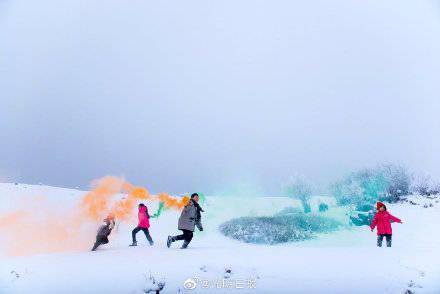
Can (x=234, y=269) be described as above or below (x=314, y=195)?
below

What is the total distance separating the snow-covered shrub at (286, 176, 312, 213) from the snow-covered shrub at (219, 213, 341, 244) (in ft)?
11.1

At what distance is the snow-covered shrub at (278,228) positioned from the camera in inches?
818

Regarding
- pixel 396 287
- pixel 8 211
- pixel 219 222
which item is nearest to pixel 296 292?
pixel 396 287

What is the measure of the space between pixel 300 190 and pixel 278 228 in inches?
256

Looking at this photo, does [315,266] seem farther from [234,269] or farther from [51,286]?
[51,286]

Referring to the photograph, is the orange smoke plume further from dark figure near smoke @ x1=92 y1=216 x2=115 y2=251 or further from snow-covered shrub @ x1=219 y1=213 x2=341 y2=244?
snow-covered shrub @ x1=219 y1=213 x2=341 y2=244

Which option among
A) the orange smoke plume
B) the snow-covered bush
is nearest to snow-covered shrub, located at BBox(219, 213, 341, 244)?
the snow-covered bush

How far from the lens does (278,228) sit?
21.8m

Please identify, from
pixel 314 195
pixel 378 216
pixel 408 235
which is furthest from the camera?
pixel 314 195

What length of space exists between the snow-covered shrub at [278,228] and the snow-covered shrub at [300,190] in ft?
11.1

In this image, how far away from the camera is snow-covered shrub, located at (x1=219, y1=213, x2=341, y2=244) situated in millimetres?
20781

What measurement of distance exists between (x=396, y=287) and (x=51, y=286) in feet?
26.5

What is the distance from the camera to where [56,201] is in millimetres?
23609

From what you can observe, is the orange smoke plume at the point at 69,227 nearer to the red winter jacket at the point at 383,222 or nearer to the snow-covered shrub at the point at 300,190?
the red winter jacket at the point at 383,222
